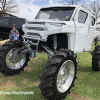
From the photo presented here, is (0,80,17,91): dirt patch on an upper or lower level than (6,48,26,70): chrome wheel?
lower

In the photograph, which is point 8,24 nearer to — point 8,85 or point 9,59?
point 9,59

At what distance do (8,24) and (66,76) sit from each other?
9002 mm

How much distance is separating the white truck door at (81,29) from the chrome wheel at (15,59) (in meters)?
2.02

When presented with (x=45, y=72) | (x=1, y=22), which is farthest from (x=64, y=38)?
(x=1, y=22)

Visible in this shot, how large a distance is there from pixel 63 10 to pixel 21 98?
2978 mm

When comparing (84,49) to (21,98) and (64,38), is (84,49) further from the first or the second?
(21,98)

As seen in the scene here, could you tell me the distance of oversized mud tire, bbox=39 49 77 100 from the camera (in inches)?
96.3

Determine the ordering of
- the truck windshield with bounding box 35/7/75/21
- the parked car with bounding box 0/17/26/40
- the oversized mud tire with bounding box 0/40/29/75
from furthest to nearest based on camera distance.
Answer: the parked car with bounding box 0/17/26/40 → the truck windshield with bounding box 35/7/75/21 → the oversized mud tire with bounding box 0/40/29/75

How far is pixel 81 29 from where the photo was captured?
401 cm

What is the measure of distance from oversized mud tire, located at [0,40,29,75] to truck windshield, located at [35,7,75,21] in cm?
135

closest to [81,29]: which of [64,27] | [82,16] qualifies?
[82,16]

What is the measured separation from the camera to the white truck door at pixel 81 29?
3875 mm

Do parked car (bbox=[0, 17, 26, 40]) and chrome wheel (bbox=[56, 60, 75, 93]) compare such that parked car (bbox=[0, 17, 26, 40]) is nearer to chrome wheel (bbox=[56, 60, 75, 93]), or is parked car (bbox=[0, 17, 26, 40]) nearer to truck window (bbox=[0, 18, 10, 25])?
truck window (bbox=[0, 18, 10, 25])

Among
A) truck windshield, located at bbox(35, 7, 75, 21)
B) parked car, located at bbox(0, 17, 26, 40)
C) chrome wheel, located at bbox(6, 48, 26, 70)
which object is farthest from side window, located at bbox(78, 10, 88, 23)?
parked car, located at bbox(0, 17, 26, 40)
